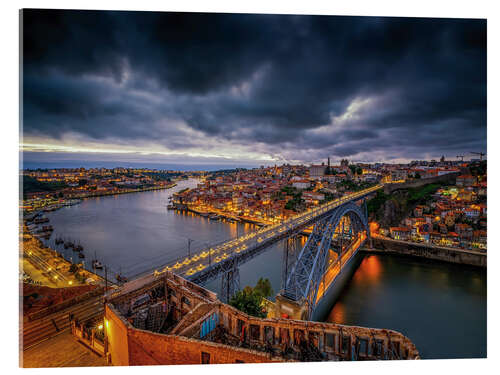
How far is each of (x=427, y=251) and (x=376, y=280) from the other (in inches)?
168

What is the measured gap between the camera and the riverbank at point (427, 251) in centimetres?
1001

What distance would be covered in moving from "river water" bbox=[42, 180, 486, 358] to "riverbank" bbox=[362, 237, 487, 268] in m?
0.37

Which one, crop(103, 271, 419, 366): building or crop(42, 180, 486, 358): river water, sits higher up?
crop(103, 271, 419, 366): building

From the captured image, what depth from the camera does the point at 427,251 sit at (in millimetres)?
11242

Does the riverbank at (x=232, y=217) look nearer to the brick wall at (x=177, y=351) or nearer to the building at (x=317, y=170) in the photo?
the brick wall at (x=177, y=351)

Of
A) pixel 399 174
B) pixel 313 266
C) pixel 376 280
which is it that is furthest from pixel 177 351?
pixel 399 174

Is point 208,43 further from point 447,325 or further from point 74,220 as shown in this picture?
point 74,220

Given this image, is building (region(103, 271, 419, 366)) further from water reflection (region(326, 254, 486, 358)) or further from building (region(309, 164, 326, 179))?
building (region(309, 164, 326, 179))

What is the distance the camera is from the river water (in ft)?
19.6

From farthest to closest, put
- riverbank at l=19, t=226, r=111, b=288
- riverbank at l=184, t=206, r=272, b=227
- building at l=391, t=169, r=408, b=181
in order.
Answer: building at l=391, t=169, r=408, b=181 → riverbank at l=184, t=206, r=272, b=227 → riverbank at l=19, t=226, r=111, b=288

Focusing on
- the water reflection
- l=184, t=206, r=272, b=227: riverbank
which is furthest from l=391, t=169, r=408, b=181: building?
l=184, t=206, r=272, b=227: riverbank

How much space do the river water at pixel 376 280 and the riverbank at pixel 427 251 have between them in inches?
14.7
